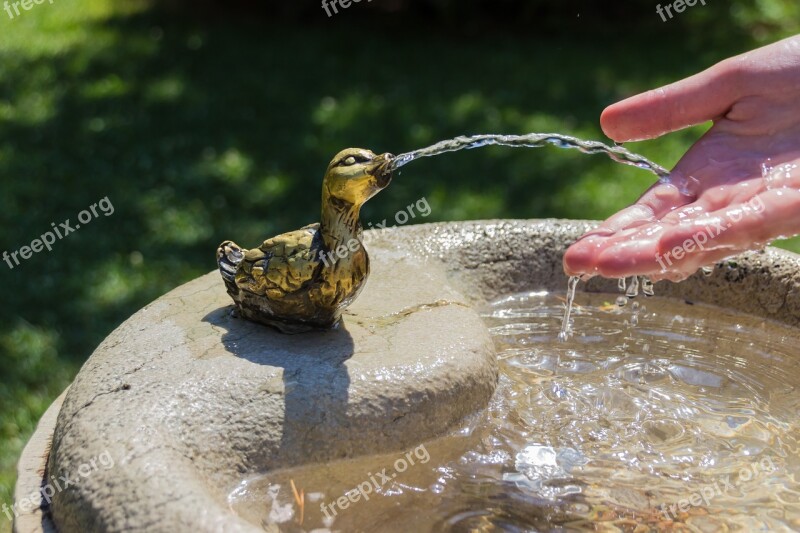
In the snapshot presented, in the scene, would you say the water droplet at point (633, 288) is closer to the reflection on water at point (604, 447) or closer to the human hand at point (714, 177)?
the reflection on water at point (604, 447)

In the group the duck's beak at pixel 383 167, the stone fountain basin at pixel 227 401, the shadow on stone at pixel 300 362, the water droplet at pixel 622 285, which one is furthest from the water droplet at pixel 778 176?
the shadow on stone at pixel 300 362

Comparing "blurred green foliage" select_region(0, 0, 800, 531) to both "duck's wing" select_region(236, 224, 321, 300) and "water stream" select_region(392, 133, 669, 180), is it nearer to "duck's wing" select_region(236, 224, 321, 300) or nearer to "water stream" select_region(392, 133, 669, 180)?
"duck's wing" select_region(236, 224, 321, 300)

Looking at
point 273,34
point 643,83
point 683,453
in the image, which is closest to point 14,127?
point 273,34

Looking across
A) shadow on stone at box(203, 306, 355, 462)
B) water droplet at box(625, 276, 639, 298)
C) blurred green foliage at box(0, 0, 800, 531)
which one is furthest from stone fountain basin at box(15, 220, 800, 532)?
blurred green foliage at box(0, 0, 800, 531)

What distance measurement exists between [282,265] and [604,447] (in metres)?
0.85

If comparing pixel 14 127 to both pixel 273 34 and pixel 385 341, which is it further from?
pixel 385 341

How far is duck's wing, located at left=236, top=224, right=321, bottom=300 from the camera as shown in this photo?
2.11 metres

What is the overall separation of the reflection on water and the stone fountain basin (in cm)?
7

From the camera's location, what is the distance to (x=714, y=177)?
8.06 feet

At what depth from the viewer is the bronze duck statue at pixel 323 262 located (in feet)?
6.88

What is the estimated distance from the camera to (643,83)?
21.7 ft

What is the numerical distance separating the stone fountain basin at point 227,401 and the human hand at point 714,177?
41cm

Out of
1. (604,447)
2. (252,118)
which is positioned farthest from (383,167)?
(252,118)

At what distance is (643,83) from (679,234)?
16.1ft
